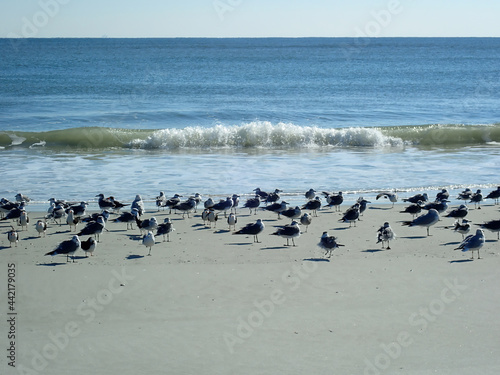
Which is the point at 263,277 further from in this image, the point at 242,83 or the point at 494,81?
the point at 494,81

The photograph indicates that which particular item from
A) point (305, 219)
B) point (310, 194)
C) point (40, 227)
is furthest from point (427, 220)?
point (40, 227)

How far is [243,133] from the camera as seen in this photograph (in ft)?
111

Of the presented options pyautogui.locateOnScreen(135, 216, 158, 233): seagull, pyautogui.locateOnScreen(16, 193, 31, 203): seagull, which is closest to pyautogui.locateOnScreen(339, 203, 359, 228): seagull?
pyautogui.locateOnScreen(135, 216, 158, 233): seagull

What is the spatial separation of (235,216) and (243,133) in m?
17.7

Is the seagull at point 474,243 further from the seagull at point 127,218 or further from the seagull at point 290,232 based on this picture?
the seagull at point 127,218

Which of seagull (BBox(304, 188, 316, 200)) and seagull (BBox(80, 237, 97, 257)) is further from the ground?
seagull (BBox(304, 188, 316, 200))

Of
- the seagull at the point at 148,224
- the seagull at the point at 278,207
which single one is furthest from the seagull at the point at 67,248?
the seagull at the point at 278,207

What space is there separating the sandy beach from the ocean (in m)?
6.00

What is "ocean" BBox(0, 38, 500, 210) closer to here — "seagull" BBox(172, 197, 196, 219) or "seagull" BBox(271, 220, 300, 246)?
"seagull" BBox(172, 197, 196, 219)

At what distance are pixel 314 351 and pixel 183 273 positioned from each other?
368cm

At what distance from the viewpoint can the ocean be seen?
880 inches

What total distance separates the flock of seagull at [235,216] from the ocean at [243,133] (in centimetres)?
184

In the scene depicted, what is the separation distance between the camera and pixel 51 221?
17.0m

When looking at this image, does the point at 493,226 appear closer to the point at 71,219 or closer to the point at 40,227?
the point at 71,219
